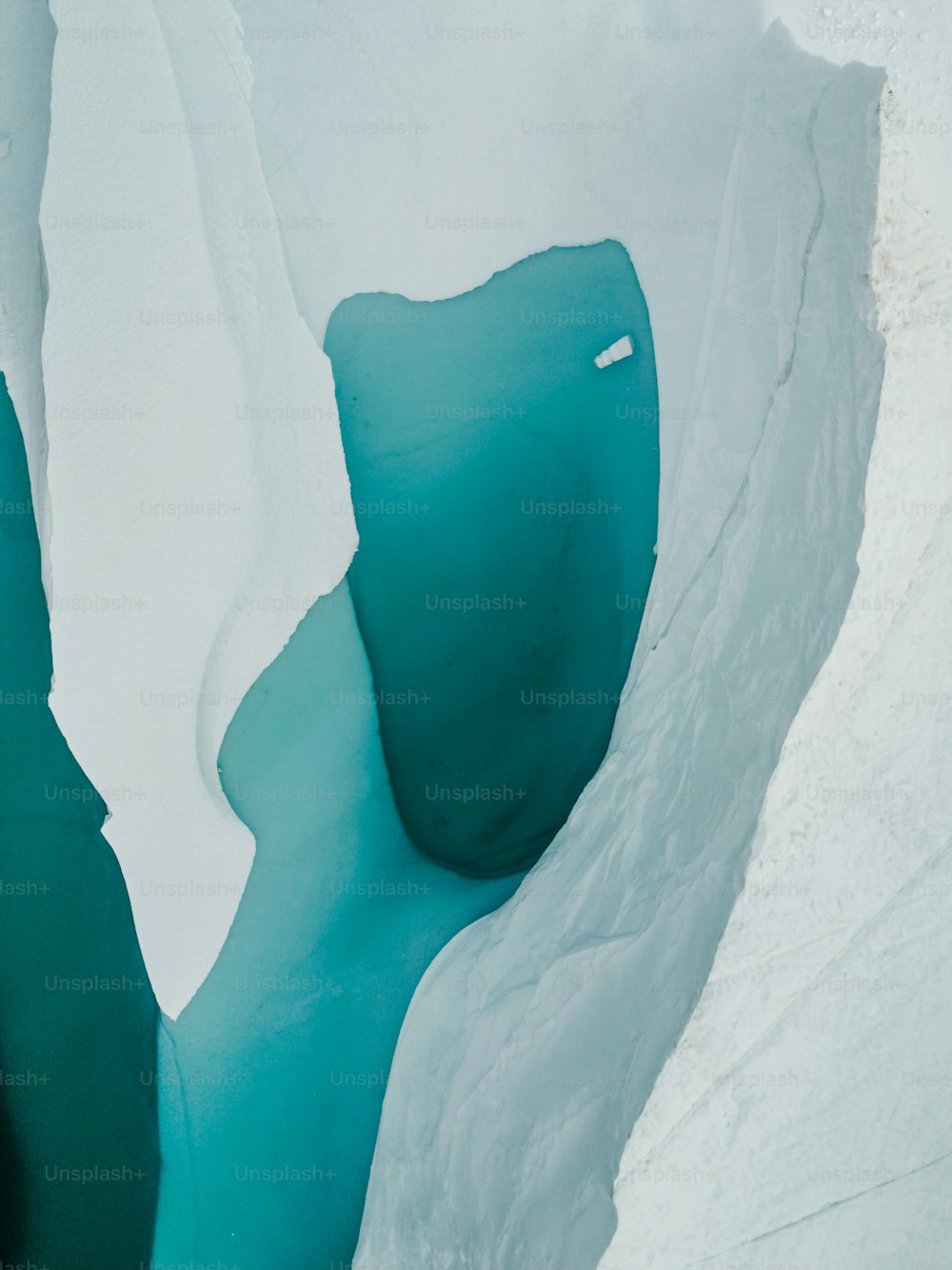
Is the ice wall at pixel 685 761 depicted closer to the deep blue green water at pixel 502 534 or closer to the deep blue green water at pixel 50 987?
the deep blue green water at pixel 502 534

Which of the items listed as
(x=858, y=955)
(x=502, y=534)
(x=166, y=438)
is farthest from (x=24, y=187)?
(x=858, y=955)

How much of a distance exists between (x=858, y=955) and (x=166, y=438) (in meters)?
1.78

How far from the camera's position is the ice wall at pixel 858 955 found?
1.55 meters

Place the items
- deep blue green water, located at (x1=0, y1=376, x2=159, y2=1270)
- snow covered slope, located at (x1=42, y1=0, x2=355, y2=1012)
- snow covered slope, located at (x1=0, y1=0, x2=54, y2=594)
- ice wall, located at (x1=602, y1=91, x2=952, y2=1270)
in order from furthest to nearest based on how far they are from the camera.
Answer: deep blue green water, located at (x1=0, y1=376, x2=159, y2=1270) < snow covered slope, located at (x1=0, y1=0, x2=54, y2=594) < snow covered slope, located at (x1=42, y1=0, x2=355, y2=1012) < ice wall, located at (x1=602, y1=91, x2=952, y2=1270)

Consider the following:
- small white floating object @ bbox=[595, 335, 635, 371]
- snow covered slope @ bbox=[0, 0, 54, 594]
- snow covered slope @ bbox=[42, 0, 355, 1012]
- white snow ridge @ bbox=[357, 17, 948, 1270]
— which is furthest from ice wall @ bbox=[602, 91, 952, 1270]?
snow covered slope @ bbox=[0, 0, 54, 594]

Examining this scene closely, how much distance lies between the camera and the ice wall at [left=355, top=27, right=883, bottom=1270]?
1.62 m

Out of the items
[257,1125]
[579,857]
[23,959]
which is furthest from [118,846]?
[579,857]

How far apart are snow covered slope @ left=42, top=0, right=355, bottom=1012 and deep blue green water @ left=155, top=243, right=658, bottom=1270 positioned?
0.17 m

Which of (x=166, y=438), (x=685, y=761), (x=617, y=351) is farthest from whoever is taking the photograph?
(x=617, y=351)

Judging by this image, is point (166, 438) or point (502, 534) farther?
point (502, 534)

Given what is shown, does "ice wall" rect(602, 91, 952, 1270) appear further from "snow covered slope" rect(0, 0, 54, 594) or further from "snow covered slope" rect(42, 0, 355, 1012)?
"snow covered slope" rect(0, 0, 54, 594)

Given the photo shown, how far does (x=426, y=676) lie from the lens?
228cm

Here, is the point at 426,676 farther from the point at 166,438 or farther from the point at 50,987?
the point at 50,987

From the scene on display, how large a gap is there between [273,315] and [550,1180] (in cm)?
195
